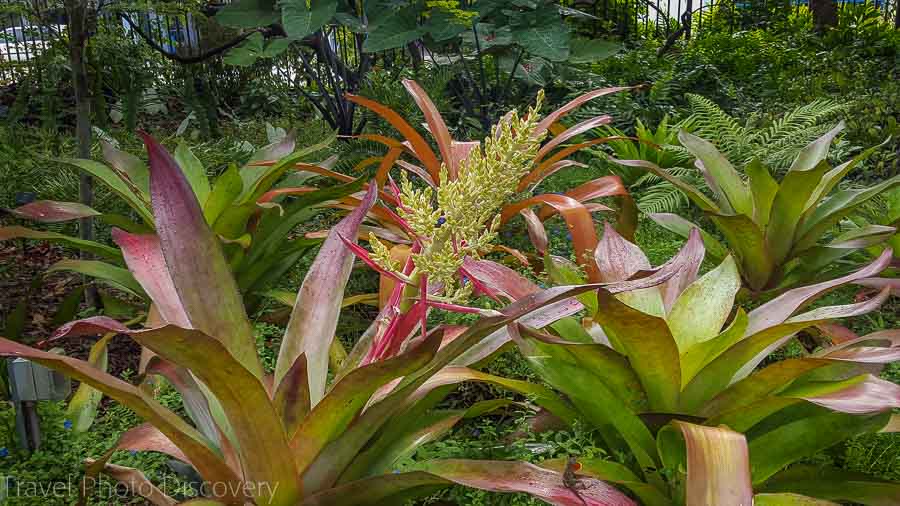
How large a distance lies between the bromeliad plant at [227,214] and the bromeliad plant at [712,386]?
45.9 inches

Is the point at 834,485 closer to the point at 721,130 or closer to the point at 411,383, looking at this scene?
the point at 411,383

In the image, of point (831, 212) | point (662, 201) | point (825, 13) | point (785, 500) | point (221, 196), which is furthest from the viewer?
point (825, 13)

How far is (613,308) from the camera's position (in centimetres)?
124

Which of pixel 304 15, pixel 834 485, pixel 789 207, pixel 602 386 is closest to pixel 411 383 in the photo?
pixel 602 386

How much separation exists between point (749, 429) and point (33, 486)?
1.48 meters

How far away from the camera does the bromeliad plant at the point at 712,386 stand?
1286 millimetres

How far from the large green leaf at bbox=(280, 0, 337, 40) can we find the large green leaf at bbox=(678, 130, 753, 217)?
213cm

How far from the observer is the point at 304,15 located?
387 cm

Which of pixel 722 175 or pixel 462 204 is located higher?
pixel 462 204

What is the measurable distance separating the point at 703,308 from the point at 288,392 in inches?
33.5

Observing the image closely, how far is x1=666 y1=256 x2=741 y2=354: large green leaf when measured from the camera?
1451mm

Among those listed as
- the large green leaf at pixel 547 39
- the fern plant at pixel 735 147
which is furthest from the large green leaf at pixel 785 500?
the large green leaf at pixel 547 39

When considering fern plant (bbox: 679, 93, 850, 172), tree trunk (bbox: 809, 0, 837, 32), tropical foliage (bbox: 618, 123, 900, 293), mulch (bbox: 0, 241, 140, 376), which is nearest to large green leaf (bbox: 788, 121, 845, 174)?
tropical foliage (bbox: 618, 123, 900, 293)

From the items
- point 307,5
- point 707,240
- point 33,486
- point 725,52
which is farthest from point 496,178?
point 725,52
